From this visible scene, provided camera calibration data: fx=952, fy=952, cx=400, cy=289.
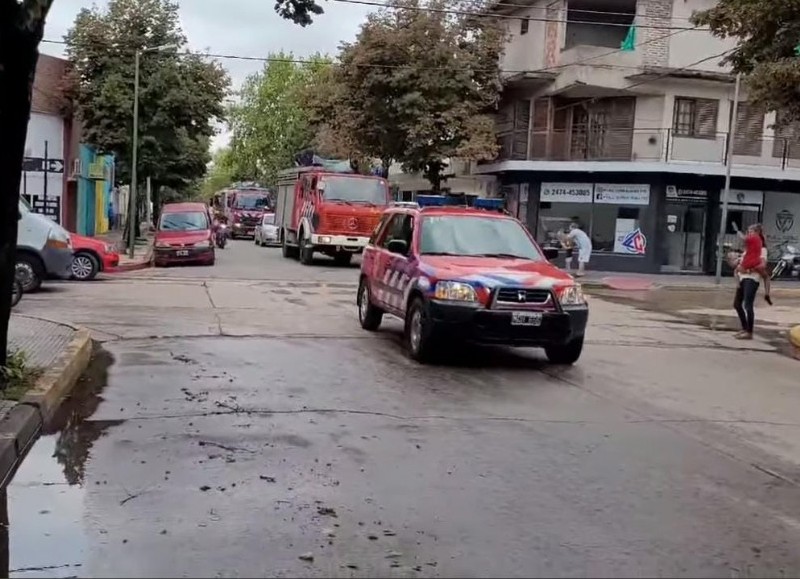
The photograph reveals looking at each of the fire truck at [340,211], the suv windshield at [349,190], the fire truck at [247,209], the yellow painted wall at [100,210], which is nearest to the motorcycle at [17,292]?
the fire truck at [340,211]

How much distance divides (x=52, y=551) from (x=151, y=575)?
2.32ft

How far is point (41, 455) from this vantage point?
21.9 ft

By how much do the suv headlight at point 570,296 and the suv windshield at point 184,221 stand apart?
19.8 m

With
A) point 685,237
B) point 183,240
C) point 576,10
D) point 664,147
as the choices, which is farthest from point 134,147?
point 685,237

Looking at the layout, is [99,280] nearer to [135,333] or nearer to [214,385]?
[135,333]

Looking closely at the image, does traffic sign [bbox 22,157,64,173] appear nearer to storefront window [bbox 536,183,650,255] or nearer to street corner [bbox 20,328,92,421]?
storefront window [bbox 536,183,650,255]

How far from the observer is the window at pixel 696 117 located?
108ft

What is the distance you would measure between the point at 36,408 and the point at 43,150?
1048 inches

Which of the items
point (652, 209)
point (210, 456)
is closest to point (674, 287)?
point (652, 209)

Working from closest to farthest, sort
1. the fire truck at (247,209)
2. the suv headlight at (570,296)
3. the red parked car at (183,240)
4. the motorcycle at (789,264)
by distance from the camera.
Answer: the suv headlight at (570,296) < the red parked car at (183,240) < the motorcycle at (789,264) < the fire truck at (247,209)

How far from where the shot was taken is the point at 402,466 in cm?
648

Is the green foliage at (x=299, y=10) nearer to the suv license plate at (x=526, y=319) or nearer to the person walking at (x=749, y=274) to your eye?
the suv license plate at (x=526, y=319)

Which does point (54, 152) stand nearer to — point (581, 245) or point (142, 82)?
point (142, 82)

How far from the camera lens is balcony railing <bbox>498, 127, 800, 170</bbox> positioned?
32.4 m
